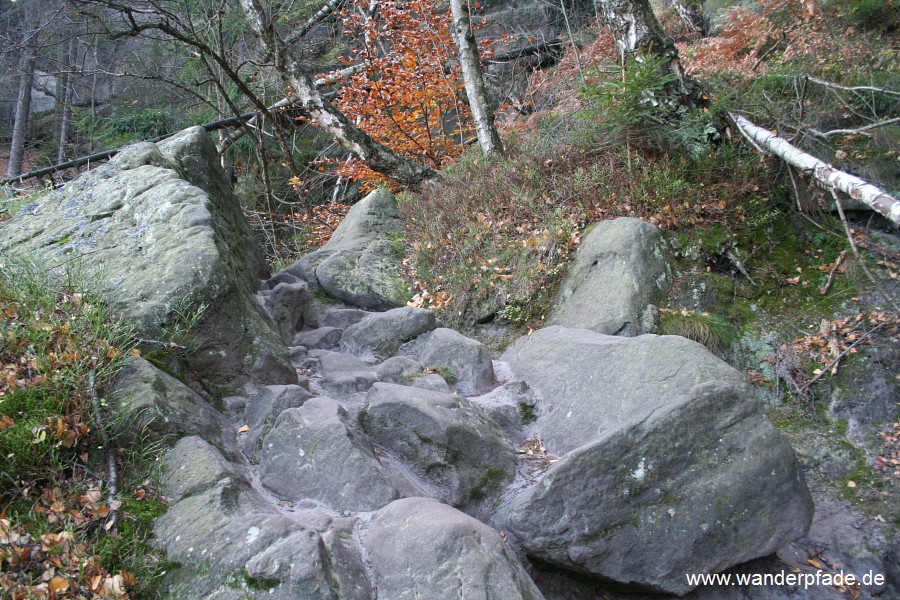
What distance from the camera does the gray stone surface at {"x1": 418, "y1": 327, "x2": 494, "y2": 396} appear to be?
5.14m

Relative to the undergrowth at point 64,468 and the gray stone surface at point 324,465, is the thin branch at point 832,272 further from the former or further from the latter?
the undergrowth at point 64,468

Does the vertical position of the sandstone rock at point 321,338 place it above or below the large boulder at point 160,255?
below

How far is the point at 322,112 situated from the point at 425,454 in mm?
6035

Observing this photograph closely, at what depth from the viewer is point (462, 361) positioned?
5.23 m

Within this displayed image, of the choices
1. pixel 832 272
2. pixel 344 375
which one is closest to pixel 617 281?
pixel 832 272

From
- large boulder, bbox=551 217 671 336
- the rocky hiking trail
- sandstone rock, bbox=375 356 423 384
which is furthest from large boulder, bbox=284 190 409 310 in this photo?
large boulder, bbox=551 217 671 336

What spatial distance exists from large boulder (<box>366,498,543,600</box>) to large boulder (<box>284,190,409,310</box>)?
3955 millimetres

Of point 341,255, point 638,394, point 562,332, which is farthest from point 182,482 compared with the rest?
point 341,255

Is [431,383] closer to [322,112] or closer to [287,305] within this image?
[287,305]

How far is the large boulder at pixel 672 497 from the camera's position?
11.6 feet

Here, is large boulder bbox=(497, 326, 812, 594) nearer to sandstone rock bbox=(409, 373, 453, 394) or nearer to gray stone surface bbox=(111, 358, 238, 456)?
sandstone rock bbox=(409, 373, 453, 394)

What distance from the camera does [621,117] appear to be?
22.7 feet

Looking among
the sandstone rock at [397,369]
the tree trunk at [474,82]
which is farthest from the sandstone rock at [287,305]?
the tree trunk at [474,82]
